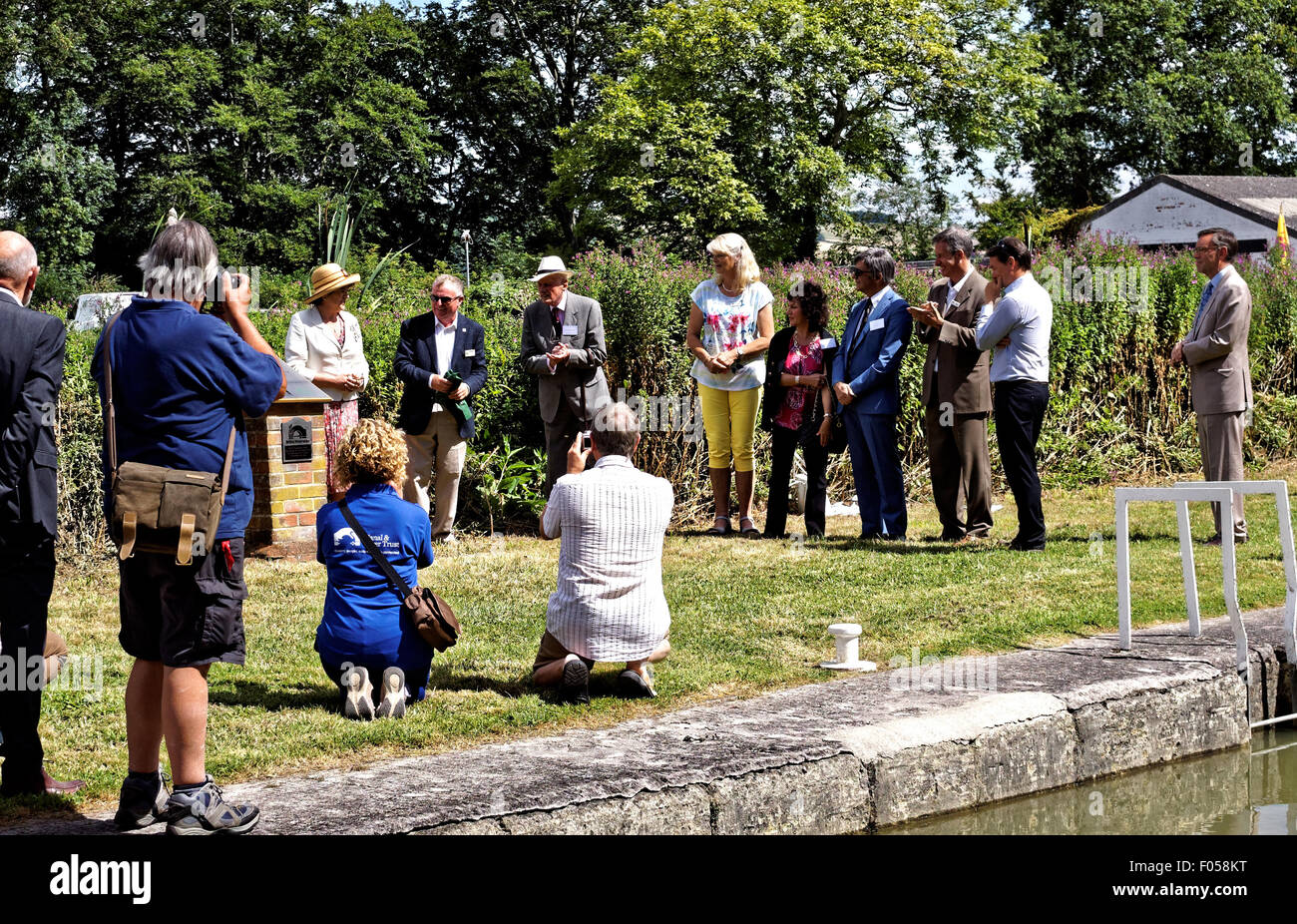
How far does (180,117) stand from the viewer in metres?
41.2

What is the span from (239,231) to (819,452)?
33032mm

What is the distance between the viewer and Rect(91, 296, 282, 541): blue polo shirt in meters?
3.97

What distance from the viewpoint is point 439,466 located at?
9500 millimetres

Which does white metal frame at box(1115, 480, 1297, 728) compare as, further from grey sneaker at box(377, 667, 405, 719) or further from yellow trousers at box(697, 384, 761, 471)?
yellow trousers at box(697, 384, 761, 471)

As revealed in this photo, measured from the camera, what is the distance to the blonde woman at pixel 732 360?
9672 millimetres

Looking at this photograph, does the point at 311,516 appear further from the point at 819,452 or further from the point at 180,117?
the point at 180,117

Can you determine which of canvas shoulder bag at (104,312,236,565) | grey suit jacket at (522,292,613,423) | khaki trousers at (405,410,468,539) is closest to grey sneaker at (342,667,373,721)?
canvas shoulder bag at (104,312,236,565)

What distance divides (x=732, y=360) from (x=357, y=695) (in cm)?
500

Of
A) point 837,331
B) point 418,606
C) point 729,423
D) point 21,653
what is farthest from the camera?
point 837,331

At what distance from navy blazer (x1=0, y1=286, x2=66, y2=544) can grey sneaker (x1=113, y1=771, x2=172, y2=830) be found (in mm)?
997

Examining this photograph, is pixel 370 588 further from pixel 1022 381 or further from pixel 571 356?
pixel 1022 381

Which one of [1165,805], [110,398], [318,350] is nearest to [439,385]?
[318,350]

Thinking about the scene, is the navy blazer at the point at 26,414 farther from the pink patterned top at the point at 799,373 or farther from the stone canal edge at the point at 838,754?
the pink patterned top at the point at 799,373

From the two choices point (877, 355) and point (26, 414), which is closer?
point (26, 414)
